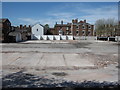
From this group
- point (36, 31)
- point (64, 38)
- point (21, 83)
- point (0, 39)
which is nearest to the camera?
point (21, 83)

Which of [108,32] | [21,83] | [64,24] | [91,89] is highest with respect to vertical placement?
[64,24]

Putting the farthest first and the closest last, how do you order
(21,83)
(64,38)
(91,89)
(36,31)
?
(36,31), (64,38), (21,83), (91,89)

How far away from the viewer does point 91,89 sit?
2.94 metres

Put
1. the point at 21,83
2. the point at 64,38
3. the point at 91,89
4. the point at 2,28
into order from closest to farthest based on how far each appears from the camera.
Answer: the point at 91,89, the point at 21,83, the point at 2,28, the point at 64,38

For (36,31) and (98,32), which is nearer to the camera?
(36,31)

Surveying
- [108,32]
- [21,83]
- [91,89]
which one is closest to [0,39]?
[21,83]

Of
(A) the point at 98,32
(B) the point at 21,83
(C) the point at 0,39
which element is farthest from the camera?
(A) the point at 98,32

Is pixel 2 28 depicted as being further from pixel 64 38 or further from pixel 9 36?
pixel 64 38

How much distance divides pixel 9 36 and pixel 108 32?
44243mm

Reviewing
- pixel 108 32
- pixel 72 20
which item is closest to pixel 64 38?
pixel 72 20

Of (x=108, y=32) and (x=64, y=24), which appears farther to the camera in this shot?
(x=64, y=24)

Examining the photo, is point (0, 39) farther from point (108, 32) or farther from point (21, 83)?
point (108, 32)

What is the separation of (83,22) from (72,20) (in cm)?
532

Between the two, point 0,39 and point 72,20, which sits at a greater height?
point 72,20
